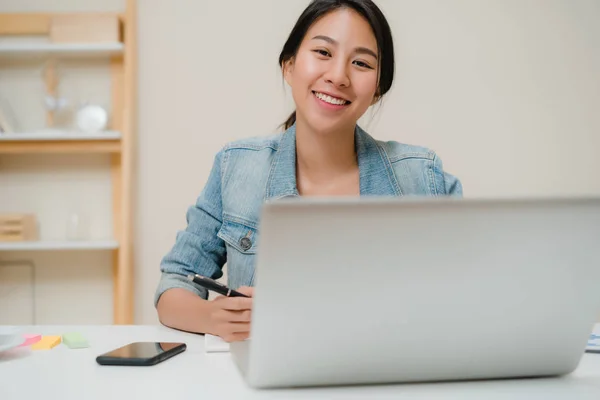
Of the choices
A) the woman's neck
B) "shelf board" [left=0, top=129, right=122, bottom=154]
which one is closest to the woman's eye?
the woman's neck

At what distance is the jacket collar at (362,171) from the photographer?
4.73 feet

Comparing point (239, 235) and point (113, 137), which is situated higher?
point (113, 137)

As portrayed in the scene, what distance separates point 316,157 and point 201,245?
0.34 meters

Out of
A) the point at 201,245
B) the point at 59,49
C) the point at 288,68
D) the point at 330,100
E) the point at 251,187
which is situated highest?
the point at 59,49

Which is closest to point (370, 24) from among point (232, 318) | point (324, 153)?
point (324, 153)

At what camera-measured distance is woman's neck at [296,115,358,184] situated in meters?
1.49

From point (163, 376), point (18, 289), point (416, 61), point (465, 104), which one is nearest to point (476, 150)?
point (465, 104)

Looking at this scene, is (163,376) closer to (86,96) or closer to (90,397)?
(90,397)

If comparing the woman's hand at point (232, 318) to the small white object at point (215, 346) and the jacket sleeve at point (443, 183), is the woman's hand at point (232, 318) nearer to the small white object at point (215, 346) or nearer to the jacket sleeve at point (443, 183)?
the small white object at point (215, 346)

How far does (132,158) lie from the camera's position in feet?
9.29

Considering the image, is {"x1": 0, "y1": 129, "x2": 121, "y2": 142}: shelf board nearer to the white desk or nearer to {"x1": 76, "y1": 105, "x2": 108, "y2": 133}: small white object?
{"x1": 76, "y1": 105, "x2": 108, "y2": 133}: small white object

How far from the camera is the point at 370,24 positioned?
4.66 feet

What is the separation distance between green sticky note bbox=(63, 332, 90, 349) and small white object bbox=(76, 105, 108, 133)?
196 cm

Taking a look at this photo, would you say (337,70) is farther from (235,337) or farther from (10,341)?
(10,341)
